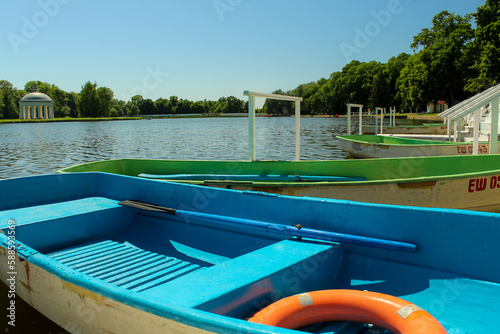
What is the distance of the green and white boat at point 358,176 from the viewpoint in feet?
21.3

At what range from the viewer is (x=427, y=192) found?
21.3ft

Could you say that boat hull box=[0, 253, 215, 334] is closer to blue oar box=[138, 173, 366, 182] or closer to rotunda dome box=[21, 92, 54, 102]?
blue oar box=[138, 173, 366, 182]

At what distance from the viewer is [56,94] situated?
13612cm

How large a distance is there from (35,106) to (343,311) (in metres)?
142

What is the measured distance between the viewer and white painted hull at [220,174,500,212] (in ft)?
21.2

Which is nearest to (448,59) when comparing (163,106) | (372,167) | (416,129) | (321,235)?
(416,129)

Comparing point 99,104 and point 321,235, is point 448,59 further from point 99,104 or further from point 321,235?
point 99,104

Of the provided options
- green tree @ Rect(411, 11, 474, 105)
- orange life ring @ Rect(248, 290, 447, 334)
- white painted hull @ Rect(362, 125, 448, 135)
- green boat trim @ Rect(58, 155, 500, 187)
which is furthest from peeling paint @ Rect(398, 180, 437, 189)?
green tree @ Rect(411, 11, 474, 105)

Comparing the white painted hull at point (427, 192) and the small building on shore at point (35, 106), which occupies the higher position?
the small building on shore at point (35, 106)

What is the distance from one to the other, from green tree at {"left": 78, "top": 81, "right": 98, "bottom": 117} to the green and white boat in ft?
361

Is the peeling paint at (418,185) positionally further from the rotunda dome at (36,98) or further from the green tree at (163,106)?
the green tree at (163,106)

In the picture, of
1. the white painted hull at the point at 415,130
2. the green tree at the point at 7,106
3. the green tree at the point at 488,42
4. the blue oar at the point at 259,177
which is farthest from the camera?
the green tree at the point at 7,106

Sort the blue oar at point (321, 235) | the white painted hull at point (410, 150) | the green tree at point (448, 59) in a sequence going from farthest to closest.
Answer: the green tree at point (448, 59), the white painted hull at point (410, 150), the blue oar at point (321, 235)

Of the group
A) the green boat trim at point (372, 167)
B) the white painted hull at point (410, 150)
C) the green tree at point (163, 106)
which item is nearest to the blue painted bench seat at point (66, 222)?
the green boat trim at point (372, 167)
